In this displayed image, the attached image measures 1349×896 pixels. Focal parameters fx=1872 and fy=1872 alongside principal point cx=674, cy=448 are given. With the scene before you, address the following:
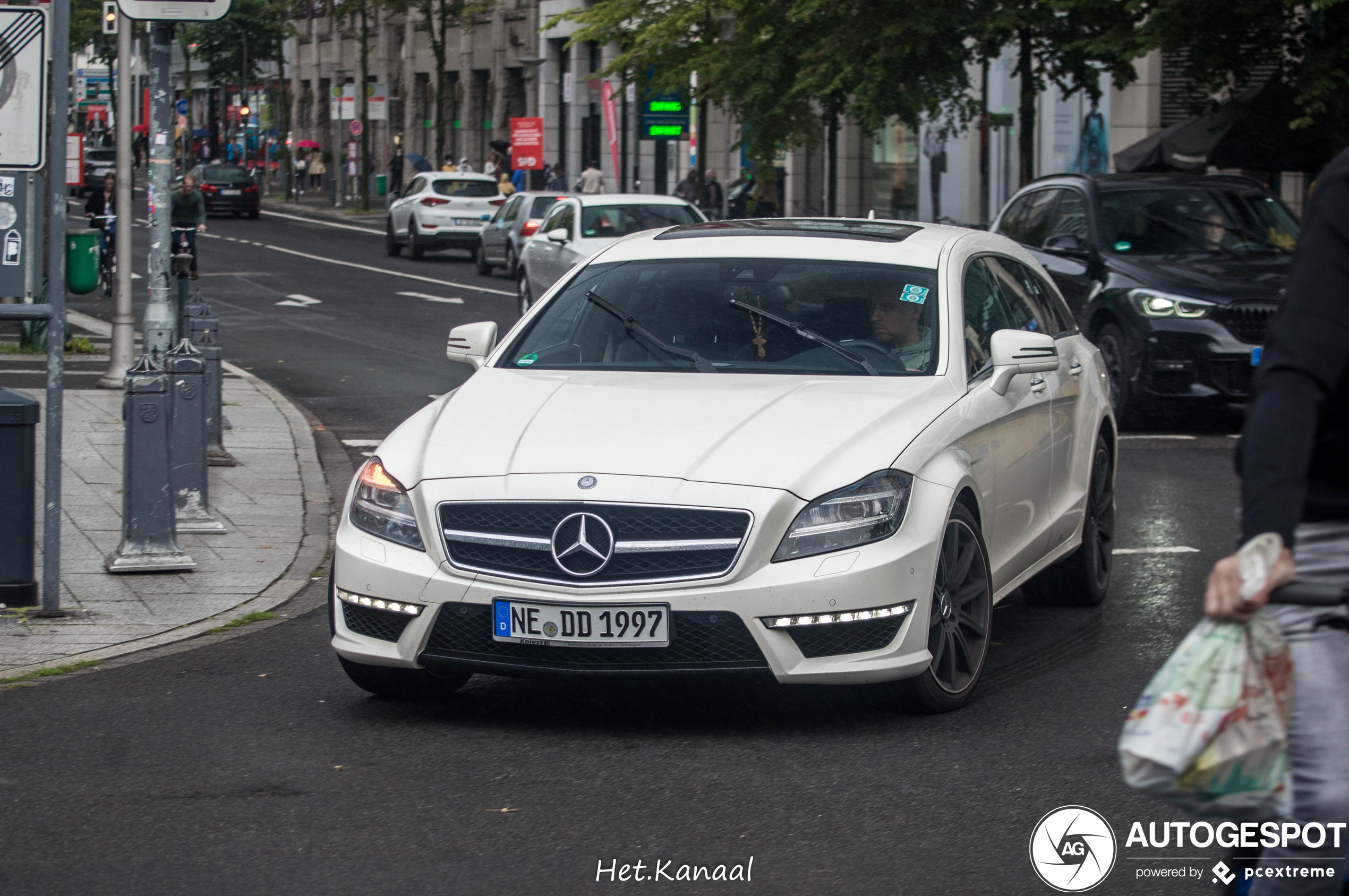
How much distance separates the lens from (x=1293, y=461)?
253 centimetres

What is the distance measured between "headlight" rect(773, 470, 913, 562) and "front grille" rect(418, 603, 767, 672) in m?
0.25

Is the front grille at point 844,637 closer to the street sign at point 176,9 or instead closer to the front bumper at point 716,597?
the front bumper at point 716,597

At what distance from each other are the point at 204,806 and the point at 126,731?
921 mm

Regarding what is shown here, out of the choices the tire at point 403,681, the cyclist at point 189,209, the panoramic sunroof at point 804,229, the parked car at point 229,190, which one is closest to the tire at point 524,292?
the cyclist at point 189,209

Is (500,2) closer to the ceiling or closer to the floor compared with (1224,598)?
closer to the ceiling

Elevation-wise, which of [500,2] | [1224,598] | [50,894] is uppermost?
[500,2]

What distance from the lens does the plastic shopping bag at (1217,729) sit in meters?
2.50

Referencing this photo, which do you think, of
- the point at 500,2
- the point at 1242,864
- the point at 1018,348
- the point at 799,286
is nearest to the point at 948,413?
the point at 1018,348

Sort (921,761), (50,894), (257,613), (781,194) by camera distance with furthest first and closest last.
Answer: (781,194) → (257,613) → (921,761) → (50,894)

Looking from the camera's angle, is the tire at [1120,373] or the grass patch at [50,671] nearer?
the grass patch at [50,671]

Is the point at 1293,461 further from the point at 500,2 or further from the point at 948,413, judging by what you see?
the point at 500,2

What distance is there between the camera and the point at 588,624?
5.26 meters

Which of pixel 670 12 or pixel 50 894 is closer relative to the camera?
pixel 50 894

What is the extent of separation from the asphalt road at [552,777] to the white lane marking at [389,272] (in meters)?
20.9
